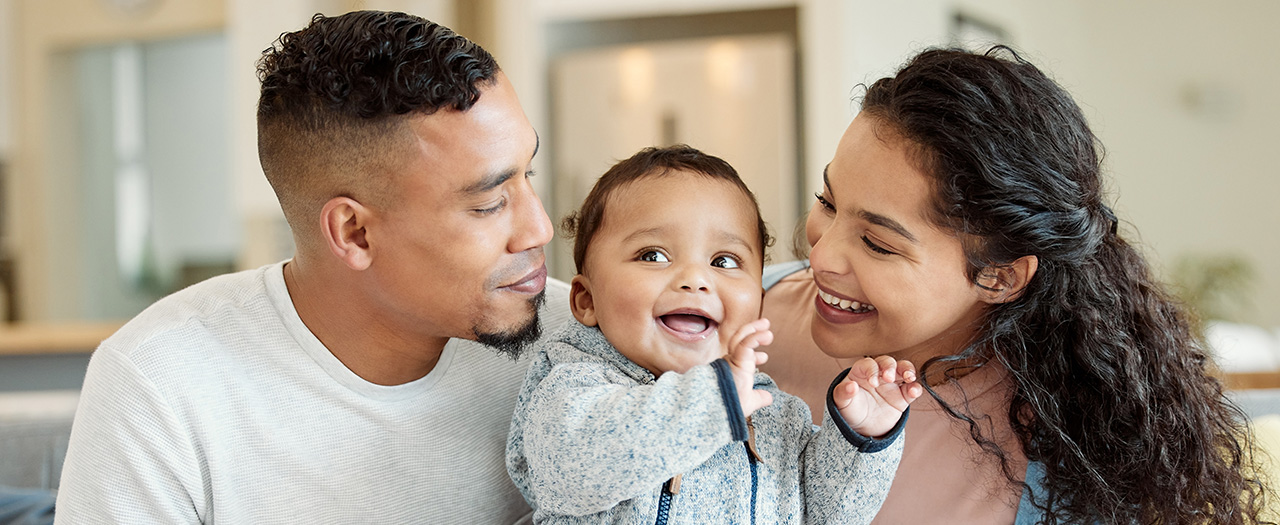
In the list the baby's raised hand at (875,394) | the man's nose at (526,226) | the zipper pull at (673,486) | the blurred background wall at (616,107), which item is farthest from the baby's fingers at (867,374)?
the blurred background wall at (616,107)

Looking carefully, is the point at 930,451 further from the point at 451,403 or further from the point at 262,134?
the point at 262,134

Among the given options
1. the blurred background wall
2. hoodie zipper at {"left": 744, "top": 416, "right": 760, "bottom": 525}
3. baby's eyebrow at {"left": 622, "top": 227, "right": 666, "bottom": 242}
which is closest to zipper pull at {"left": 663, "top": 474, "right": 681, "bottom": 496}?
hoodie zipper at {"left": 744, "top": 416, "right": 760, "bottom": 525}

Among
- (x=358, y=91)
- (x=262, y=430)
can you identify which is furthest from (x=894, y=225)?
(x=262, y=430)

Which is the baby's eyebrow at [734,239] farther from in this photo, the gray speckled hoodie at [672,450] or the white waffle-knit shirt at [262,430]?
the white waffle-knit shirt at [262,430]

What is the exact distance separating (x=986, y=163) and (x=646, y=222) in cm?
45

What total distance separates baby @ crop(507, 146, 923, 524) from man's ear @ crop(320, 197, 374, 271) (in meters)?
0.31

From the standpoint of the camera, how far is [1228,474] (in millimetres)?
1454

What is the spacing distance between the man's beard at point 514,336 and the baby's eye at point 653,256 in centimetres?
24

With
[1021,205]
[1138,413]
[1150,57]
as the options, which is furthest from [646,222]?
[1150,57]

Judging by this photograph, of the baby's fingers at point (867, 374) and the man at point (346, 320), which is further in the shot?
the man at point (346, 320)

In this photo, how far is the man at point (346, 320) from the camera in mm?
1335

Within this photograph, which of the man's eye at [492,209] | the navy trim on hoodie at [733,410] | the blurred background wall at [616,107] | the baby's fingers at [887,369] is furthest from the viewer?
the blurred background wall at [616,107]

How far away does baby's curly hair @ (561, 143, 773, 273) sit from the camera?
137 cm

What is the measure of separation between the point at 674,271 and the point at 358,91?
52 centimetres
